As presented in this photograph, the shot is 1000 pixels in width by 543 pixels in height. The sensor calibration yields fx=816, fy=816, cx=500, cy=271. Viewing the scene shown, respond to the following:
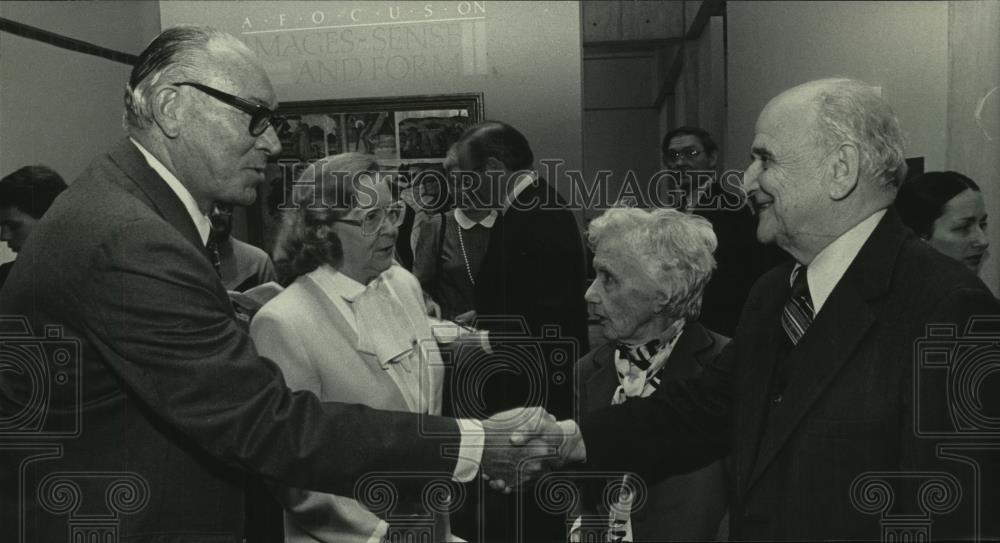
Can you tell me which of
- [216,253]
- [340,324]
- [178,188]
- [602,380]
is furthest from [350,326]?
[602,380]

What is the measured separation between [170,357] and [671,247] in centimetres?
129

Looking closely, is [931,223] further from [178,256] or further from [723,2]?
[178,256]

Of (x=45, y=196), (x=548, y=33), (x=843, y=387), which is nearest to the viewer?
(x=843, y=387)

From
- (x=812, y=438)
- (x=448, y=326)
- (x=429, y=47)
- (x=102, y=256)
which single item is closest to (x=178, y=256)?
(x=102, y=256)

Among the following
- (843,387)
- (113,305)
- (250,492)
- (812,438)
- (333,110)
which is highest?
(333,110)

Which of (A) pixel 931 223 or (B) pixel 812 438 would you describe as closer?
(B) pixel 812 438

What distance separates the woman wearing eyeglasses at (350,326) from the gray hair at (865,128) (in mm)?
1200

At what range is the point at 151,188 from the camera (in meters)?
1.74

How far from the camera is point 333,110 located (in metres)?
2.47

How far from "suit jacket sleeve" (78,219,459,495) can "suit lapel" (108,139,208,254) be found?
105 mm

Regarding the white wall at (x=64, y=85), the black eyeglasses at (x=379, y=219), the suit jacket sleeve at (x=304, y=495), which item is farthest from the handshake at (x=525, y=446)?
the white wall at (x=64, y=85)

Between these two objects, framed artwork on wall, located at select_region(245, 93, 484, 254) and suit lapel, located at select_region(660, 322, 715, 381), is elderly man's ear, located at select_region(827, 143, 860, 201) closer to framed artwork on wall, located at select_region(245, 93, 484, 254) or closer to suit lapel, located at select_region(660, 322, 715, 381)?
suit lapel, located at select_region(660, 322, 715, 381)

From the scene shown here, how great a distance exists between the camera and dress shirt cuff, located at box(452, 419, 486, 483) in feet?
6.81

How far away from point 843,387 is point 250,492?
5.49 feet
